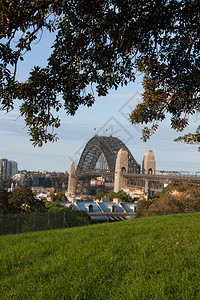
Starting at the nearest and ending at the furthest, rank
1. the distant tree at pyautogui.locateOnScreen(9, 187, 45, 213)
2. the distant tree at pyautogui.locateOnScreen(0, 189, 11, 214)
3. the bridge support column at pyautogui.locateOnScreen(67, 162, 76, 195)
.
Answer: the distant tree at pyautogui.locateOnScreen(0, 189, 11, 214) < the distant tree at pyautogui.locateOnScreen(9, 187, 45, 213) < the bridge support column at pyautogui.locateOnScreen(67, 162, 76, 195)

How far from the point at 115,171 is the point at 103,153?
19.3m

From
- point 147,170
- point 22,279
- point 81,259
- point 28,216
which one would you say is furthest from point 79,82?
point 147,170

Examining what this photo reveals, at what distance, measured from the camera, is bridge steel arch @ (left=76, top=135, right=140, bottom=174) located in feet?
358

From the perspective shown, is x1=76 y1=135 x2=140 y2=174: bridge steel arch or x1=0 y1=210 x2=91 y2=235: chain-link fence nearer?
x1=0 y1=210 x2=91 y2=235: chain-link fence

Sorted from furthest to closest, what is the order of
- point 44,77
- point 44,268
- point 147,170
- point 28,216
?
point 147,170 → point 28,216 → point 44,77 → point 44,268

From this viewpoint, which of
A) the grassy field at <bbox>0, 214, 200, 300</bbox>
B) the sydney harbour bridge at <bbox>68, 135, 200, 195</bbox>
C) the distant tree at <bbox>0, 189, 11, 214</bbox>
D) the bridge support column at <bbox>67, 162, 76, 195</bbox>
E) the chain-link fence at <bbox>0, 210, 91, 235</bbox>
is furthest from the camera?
the bridge support column at <bbox>67, 162, 76, 195</bbox>

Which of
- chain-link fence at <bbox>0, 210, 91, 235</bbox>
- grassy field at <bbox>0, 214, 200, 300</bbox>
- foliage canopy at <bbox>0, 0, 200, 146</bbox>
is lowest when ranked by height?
chain-link fence at <bbox>0, 210, 91, 235</bbox>

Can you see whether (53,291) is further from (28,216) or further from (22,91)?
(28,216)

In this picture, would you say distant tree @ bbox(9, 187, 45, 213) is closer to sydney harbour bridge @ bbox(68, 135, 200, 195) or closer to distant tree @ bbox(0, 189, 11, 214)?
distant tree @ bbox(0, 189, 11, 214)

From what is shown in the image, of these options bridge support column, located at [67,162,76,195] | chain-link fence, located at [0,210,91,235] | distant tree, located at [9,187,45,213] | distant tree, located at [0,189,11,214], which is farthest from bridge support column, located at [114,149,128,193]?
chain-link fence, located at [0,210,91,235]

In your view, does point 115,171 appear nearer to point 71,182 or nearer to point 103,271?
point 71,182

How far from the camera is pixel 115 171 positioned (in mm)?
96250

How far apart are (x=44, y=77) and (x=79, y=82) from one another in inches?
48.8

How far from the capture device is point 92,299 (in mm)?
3873
